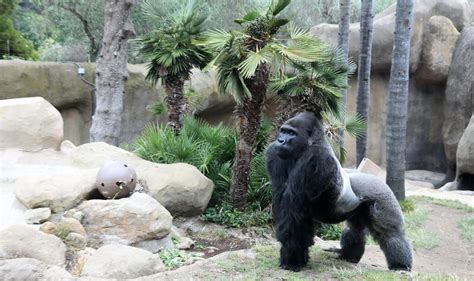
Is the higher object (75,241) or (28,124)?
(28,124)

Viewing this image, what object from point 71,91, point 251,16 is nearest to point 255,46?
point 251,16

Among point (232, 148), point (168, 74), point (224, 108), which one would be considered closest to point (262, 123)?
point (232, 148)

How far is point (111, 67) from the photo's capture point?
10.2 metres

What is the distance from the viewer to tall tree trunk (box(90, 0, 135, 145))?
10164 mm

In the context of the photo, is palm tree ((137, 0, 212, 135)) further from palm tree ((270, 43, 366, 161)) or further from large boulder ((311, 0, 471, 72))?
large boulder ((311, 0, 471, 72))

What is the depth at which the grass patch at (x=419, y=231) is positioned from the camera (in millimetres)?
7855

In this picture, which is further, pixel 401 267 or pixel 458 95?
pixel 458 95

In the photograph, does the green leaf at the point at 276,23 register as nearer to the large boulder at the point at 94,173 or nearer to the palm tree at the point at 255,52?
the palm tree at the point at 255,52

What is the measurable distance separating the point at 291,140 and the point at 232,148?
4.09 meters

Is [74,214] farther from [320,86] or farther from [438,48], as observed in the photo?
[438,48]

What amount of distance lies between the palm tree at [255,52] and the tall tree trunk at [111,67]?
321 cm

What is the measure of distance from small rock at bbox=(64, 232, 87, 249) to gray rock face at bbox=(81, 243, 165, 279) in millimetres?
565

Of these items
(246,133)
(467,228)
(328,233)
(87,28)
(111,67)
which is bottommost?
(467,228)

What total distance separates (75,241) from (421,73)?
45.9 ft
